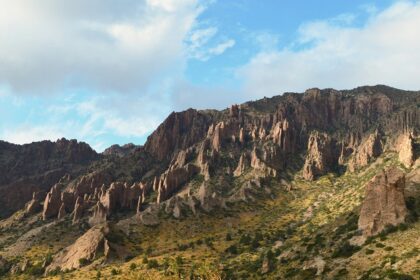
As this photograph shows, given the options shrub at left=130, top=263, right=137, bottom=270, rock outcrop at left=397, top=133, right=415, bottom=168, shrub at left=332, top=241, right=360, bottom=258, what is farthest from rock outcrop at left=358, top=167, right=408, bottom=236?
rock outcrop at left=397, top=133, right=415, bottom=168

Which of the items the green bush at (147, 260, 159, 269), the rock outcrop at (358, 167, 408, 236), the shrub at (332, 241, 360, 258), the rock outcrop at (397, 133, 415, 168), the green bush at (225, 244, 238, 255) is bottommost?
the green bush at (147, 260, 159, 269)

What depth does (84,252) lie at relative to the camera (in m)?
134

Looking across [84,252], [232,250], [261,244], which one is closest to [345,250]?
[232,250]

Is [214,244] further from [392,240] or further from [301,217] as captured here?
[392,240]

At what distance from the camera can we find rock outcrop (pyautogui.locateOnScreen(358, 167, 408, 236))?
233 feet

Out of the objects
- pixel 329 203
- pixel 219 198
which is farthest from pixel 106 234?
pixel 329 203

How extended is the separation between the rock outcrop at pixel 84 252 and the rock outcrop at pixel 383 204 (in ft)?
271

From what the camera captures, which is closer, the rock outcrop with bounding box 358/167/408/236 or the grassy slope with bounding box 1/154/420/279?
the grassy slope with bounding box 1/154/420/279

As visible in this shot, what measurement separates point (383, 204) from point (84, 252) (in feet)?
298

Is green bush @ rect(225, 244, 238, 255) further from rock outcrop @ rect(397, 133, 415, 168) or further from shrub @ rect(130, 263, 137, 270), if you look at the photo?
rock outcrop @ rect(397, 133, 415, 168)

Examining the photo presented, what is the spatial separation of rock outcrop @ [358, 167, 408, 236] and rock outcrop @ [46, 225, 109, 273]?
8253 cm

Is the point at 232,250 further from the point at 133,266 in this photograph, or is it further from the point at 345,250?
the point at 345,250

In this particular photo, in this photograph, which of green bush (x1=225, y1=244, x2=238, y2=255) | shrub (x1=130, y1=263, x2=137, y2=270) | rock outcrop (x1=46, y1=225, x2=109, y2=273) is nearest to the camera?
shrub (x1=130, y1=263, x2=137, y2=270)

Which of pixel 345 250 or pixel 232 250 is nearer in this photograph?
pixel 345 250
